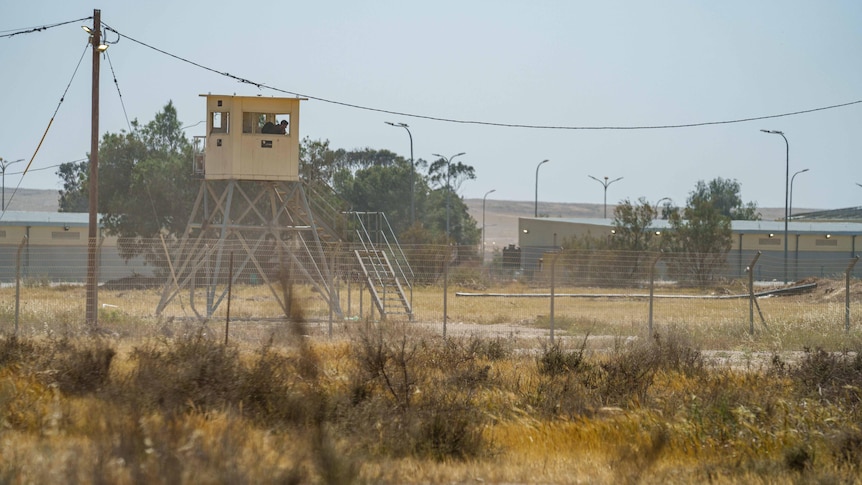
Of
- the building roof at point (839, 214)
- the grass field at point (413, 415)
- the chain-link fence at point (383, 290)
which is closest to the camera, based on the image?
the grass field at point (413, 415)

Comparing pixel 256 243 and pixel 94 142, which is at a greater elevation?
pixel 94 142

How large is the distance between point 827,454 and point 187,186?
48.2m

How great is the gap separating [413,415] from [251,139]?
18.9 m

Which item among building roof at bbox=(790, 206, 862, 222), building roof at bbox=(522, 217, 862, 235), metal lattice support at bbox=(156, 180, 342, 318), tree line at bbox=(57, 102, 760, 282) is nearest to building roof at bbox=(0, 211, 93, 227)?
tree line at bbox=(57, 102, 760, 282)

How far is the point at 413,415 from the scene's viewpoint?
10523 mm

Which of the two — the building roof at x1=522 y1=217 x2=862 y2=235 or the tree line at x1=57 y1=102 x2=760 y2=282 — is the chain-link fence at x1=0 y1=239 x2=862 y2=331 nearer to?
the tree line at x1=57 y1=102 x2=760 y2=282

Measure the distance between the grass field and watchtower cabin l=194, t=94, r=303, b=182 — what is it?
11200mm

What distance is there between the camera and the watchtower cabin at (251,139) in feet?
91.9

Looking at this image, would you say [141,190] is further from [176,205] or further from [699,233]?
[699,233]

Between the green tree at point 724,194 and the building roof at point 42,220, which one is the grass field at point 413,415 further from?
the green tree at point 724,194

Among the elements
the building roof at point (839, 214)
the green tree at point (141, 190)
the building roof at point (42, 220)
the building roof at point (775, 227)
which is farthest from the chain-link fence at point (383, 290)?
the building roof at point (839, 214)

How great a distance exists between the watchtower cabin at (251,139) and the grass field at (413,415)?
441 inches

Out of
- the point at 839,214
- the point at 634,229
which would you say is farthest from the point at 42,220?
the point at 839,214

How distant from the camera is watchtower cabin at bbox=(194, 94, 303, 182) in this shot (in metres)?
28.0
